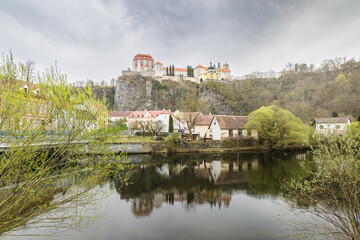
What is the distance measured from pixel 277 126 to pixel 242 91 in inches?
2403

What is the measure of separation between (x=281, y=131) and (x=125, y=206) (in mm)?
29280

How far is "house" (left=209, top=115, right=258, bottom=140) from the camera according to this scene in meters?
37.2

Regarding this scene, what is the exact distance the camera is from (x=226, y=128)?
37125mm

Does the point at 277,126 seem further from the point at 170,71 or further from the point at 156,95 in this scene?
the point at 170,71

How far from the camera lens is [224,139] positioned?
3531 cm

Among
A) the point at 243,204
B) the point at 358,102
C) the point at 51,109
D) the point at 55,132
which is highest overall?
the point at 358,102

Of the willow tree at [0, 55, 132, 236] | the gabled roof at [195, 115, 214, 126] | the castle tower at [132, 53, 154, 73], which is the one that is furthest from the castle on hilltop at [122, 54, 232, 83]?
the willow tree at [0, 55, 132, 236]

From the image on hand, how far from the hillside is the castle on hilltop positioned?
5.39 meters

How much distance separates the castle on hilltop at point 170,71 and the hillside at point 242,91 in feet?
17.7

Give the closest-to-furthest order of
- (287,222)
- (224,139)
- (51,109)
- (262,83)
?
(51,109)
(287,222)
(224,139)
(262,83)

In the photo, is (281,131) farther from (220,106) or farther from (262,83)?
(262,83)

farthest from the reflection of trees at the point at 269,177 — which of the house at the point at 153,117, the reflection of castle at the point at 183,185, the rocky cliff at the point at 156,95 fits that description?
the rocky cliff at the point at 156,95

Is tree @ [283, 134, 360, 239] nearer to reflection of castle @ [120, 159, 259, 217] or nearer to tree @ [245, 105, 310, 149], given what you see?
reflection of castle @ [120, 159, 259, 217]

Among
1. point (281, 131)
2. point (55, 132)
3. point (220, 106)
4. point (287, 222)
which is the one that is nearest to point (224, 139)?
point (281, 131)
